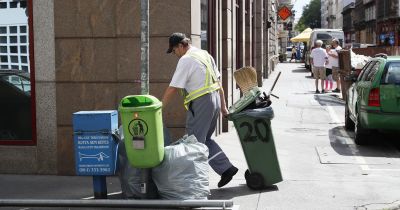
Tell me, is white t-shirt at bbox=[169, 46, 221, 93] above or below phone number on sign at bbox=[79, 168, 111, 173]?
above

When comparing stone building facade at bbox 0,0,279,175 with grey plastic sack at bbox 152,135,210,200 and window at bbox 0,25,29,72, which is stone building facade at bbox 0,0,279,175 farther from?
grey plastic sack at bbox 152,135,210,200

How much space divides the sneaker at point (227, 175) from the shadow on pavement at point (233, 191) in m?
0.09

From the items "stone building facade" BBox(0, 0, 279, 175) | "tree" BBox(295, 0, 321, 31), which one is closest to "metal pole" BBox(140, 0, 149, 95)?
"stone building facade" BBox(0, 0, 279, 175)

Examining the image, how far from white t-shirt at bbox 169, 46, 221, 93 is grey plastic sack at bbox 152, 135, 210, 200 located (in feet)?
2.50

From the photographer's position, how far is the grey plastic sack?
21.3 ft

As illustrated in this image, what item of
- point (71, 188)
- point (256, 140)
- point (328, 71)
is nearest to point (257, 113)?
point (256, 140)

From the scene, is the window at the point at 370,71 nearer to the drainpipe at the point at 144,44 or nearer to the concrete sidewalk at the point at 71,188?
the concrete sidewalk at the point at 71,188

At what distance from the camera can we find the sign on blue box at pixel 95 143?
6.66m

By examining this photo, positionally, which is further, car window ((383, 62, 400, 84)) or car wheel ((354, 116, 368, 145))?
car wheel ((354, 116, 368, 145))

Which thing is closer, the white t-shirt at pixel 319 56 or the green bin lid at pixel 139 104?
the green bin lid at pixel 139 104

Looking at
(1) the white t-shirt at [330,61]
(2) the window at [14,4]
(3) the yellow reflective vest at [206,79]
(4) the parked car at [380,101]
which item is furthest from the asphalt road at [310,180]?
(1) the white t-shirt at [330,61]

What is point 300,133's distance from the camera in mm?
12617

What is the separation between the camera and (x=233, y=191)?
24.4 ft

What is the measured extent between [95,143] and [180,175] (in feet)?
3.07
